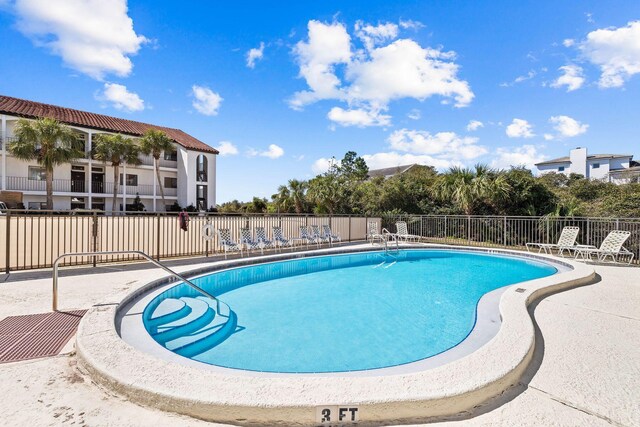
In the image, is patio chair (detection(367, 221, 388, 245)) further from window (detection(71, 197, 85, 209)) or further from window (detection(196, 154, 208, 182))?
window (detection(71, 197, 85, 209))

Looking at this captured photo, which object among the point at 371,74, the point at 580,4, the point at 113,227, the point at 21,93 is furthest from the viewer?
the point at 21,93

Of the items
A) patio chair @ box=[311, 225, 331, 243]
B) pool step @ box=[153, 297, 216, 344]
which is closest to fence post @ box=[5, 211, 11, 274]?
pool step @ box=[153, 297, 216, 344]

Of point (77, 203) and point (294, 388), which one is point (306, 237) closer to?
point (294, 388)

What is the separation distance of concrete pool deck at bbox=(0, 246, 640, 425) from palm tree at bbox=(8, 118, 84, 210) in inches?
888

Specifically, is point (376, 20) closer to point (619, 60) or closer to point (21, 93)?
point (619, 60)

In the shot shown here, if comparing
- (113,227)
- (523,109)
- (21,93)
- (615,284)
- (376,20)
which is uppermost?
(21,93)

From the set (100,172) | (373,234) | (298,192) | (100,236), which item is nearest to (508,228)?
(373,234)

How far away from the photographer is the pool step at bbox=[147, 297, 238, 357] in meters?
3.96

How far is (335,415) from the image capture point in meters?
2.16

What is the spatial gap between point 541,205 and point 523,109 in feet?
20.3

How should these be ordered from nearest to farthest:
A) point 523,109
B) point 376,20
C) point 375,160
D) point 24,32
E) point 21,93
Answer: point 376,20 → point 24,32 → point 523,109 → point 21,93 → point 375,160

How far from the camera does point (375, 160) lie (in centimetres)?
5741

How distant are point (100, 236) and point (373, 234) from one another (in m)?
10.3


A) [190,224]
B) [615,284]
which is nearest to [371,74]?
[190,224]
